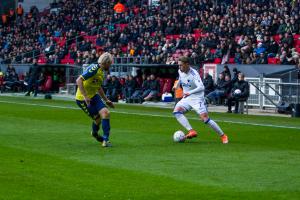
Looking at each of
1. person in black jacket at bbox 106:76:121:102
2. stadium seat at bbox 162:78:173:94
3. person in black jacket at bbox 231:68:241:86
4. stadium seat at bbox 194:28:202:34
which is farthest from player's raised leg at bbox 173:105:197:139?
stadium seat at bbox 194:28:202:34

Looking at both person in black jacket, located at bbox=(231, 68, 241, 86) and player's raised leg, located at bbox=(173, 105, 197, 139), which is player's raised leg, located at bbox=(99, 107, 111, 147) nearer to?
player's raised leg, located at bbox=(173, 105, 197, 139)

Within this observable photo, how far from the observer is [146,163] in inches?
590

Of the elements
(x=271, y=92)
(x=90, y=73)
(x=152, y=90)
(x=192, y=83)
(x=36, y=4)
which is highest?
(x=36, y=4)

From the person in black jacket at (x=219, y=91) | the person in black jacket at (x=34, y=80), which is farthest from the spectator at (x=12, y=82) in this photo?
the person in black jacket at (x=219, y=91)

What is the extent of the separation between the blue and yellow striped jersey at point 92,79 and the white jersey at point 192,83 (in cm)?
232

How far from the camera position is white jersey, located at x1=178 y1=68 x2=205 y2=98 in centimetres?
1950

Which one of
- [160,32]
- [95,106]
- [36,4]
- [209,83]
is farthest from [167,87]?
[36,4]

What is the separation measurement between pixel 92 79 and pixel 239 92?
570 inches

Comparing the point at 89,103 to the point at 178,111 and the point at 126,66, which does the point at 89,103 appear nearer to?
the point at 178,111

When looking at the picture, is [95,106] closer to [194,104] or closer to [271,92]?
[194,104]

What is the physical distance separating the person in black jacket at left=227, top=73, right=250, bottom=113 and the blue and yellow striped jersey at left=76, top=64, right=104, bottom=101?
14.2 m

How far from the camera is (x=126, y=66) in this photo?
43719 mm

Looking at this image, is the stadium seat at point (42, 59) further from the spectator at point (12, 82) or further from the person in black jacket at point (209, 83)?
the person in black jacket at point (209, 83)

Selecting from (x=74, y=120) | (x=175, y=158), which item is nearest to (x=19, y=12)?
(x=74, y=120)
